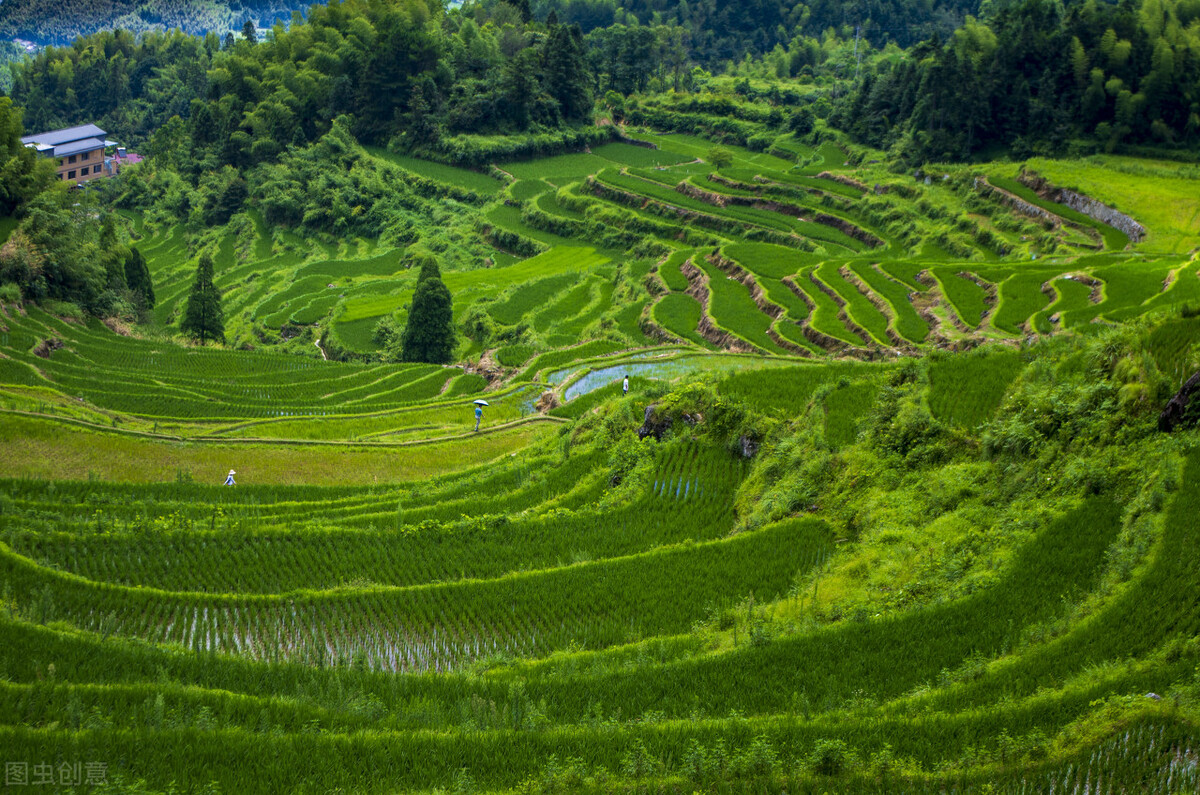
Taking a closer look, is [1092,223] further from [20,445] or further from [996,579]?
[20,445]

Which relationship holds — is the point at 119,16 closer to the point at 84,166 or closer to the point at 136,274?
the point at 84,166

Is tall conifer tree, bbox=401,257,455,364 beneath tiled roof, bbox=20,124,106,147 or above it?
beneath

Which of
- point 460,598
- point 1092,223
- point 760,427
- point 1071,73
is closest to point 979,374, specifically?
point 760,427

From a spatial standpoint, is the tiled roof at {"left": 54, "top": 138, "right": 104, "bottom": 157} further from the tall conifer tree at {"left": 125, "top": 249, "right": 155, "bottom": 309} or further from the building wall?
the tall conifer tree at {"left": 125, "top": 249, "right": 155, "bottom": 309}

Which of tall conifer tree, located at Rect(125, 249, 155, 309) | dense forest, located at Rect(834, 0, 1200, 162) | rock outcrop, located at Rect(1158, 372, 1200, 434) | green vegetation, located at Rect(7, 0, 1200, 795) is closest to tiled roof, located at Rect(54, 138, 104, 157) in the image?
green vegetation, located at Rect(7, 0, 1200, 795)

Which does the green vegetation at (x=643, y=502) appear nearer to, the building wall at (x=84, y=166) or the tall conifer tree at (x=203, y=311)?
the tall conifer tree at (x=203, y=311)

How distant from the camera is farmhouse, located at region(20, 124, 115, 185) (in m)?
85.8

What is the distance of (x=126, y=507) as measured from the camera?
56.9 feet

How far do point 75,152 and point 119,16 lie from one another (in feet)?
179

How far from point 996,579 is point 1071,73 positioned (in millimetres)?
63288

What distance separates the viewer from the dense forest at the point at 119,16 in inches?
4823

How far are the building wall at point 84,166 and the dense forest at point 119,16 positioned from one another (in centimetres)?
4597

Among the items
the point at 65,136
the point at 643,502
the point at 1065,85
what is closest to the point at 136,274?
the point at 643,502

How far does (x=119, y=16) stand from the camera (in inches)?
5108
